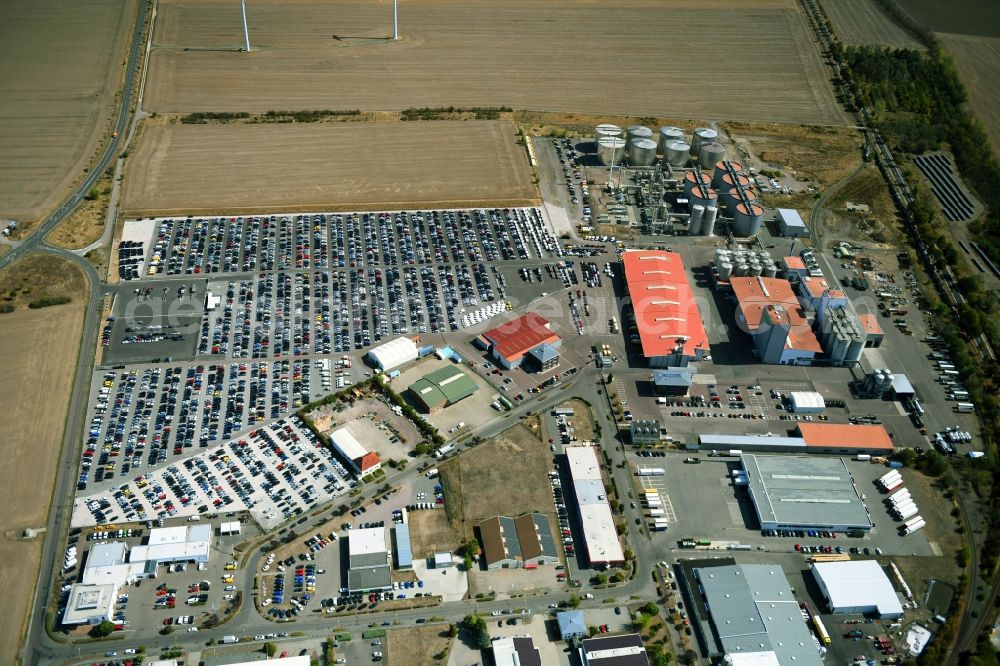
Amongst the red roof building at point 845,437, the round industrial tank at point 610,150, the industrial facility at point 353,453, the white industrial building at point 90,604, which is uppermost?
the round industrial tank at point 610,150

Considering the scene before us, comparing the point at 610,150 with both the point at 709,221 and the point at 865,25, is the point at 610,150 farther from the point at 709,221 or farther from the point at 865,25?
the point at 865,25

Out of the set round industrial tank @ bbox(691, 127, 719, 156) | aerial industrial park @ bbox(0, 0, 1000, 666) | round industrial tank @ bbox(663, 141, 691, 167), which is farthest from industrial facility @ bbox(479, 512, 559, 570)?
round industrial tank @ bbox(691, 127, 719, 156)

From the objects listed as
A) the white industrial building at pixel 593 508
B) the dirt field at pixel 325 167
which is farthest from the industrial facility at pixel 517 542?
the dirt field at pixel 325 167

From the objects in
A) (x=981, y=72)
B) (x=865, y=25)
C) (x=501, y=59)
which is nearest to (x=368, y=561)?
(x=501, y=59)

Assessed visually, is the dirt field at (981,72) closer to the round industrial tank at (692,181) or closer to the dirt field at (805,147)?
the dirt field at (805,147)

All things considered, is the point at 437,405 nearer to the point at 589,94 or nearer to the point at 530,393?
the point at 530,393

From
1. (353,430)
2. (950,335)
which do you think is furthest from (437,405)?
(950,335)

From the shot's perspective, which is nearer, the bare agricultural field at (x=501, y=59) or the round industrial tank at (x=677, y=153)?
the round industrial tank at (x=677, y=153)
